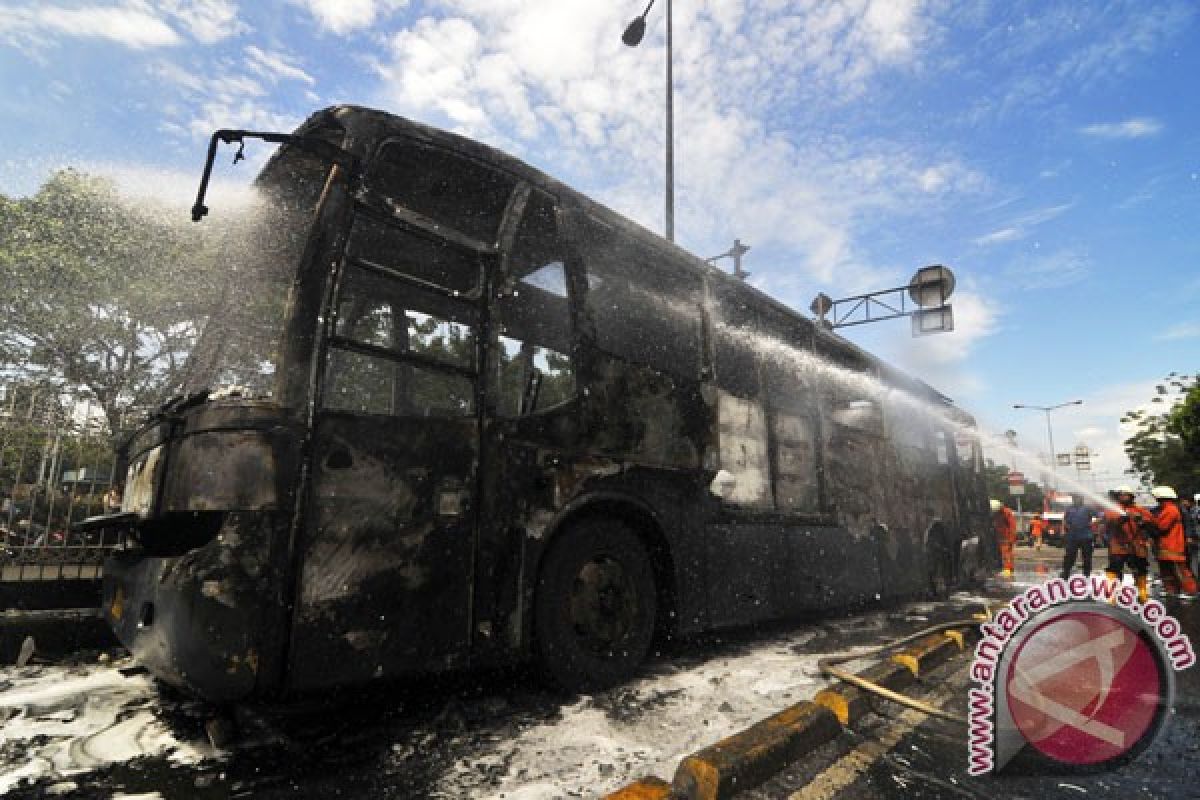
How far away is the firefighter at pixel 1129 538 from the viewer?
9461 mm

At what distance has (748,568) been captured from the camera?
16.0 feet

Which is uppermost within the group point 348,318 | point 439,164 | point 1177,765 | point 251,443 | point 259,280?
point 439,164

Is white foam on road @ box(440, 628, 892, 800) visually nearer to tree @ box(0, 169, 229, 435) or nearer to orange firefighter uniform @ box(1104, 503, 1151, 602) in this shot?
orange firefighter uniform @ box(1104, 503, 1151, 602)

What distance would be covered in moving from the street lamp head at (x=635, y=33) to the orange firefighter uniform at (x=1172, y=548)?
11.8 m

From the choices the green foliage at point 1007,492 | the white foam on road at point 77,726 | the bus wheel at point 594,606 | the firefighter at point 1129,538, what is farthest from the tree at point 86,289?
the green foliage at point 1007,492

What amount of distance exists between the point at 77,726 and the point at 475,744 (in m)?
2.10

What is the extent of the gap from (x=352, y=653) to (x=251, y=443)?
102 cm

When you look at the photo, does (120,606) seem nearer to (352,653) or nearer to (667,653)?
(352,653)

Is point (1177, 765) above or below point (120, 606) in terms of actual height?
below

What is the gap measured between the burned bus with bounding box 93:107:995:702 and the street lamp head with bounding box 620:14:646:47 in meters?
8.20

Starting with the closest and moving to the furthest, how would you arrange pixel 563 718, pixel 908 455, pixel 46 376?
pixel 563 718, pixel 908 455, pixel 46 376

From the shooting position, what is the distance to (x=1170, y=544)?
30.3ft

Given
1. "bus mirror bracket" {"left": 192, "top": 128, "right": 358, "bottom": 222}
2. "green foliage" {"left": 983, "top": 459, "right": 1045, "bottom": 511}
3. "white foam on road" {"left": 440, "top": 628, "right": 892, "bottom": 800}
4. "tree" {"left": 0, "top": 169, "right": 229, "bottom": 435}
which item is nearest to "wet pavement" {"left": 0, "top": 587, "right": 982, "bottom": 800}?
"white foam on road" {"left": 440, "top": 628, "right": 892, "bottom": 800}

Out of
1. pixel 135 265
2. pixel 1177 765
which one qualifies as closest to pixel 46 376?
pixel 135 265
